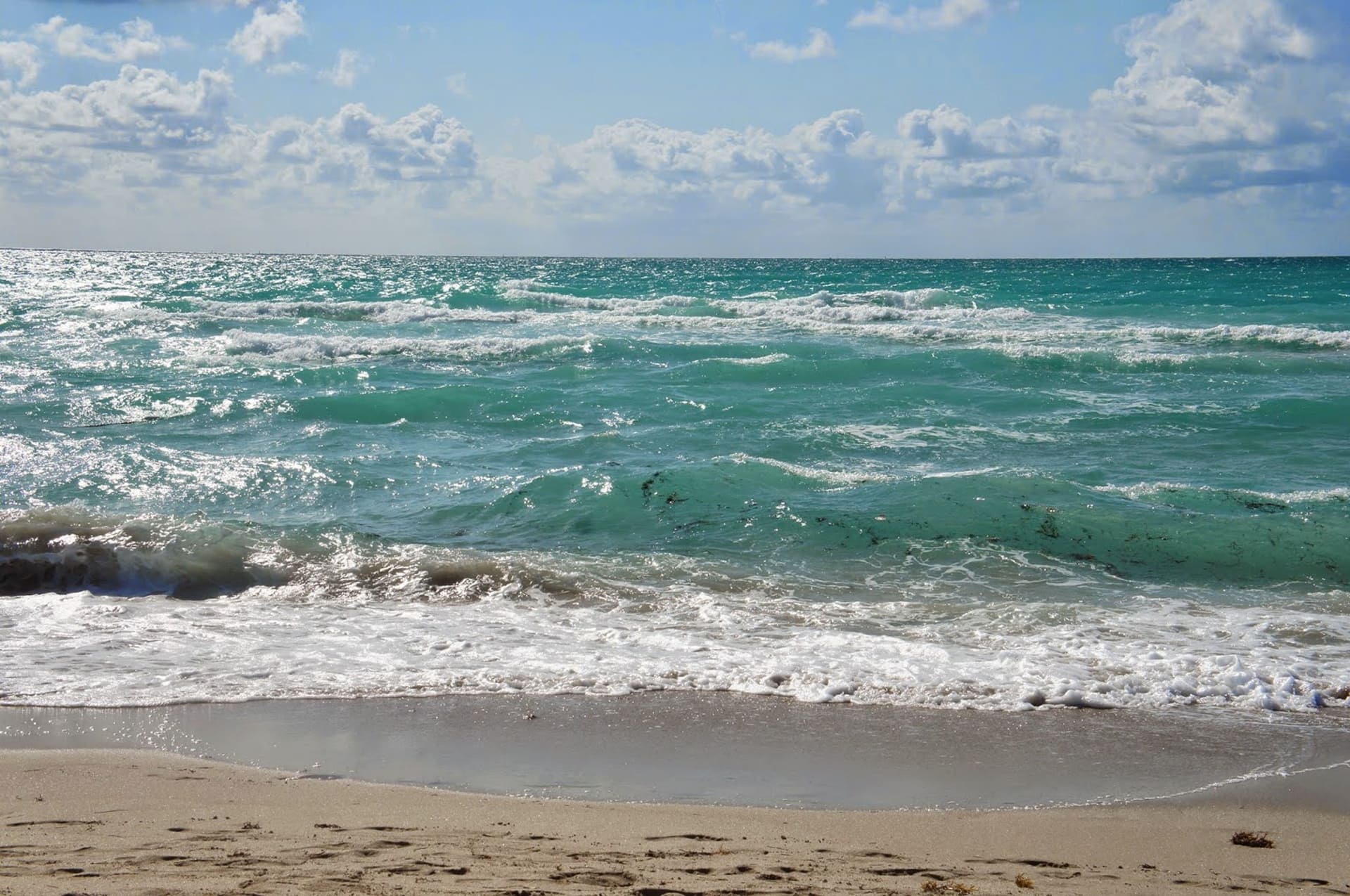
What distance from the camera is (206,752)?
5727 mm

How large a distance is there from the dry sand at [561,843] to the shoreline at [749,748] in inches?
8.6

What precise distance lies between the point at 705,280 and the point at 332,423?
166 feet

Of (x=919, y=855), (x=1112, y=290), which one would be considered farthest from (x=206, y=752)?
(x=1112, y=290)

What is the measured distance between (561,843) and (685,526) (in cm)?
664

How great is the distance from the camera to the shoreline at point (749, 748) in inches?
208

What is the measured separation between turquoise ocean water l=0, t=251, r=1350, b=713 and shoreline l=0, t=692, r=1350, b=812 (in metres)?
0.28

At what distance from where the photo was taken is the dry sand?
386 centimetres

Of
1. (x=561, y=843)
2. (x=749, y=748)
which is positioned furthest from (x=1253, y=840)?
(x=561, y=843)

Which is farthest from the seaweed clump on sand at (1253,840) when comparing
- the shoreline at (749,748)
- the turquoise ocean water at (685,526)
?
the turquoise ocean water at (685,526)

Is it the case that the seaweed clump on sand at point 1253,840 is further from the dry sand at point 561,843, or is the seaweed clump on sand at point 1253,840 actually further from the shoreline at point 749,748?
the shoreline at point 749,748

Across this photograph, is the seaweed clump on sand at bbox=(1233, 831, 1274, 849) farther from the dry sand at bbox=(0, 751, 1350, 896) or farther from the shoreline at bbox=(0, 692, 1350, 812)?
the shoreline at bbox=(0, 692, 1350, 812)

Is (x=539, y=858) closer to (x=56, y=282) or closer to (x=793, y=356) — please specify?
(x=793, y=356)

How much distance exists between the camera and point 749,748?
5.84 meters

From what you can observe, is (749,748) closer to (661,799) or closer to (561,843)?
(661,799)
